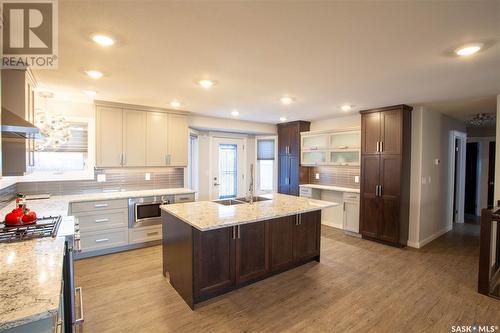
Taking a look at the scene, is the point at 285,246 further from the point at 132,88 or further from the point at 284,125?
the point at 284,125

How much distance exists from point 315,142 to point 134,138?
12.4 ft

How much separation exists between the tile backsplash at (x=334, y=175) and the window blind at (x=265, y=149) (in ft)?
3.76

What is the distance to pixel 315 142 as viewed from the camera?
223 inches

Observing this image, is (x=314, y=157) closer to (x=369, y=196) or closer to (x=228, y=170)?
(x=369, y=196)

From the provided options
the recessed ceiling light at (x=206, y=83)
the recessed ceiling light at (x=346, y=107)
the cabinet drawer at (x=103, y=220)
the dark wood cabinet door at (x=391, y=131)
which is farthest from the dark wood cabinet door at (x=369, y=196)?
the cabinet drawer at (x=103, y=220)

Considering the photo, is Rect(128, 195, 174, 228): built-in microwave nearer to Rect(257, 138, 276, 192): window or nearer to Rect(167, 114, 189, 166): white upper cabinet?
Rect(167, 114, 189, 166): white upper cabinet

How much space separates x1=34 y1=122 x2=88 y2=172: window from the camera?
370 cm

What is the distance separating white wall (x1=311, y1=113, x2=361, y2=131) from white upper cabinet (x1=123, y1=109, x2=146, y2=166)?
3.84 metres

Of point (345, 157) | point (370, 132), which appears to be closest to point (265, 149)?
point (345, 157)

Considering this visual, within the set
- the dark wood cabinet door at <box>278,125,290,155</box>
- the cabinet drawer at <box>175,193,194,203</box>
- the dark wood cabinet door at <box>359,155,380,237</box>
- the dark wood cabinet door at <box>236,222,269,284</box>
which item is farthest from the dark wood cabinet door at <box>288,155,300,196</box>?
the dark wood cabinet door at <box>236,222,269,284</box>

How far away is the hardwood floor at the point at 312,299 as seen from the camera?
2234mm

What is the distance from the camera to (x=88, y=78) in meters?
2.89

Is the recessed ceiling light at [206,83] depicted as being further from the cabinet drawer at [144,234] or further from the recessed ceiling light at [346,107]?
the cabinet drawer at [144,234]

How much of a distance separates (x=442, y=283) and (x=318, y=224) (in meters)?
1.58
